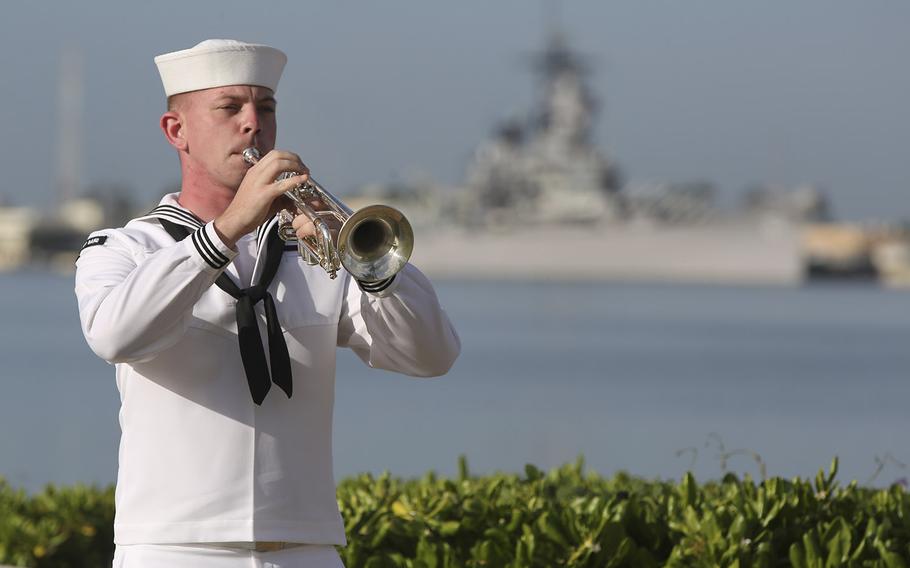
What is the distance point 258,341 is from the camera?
306 centimetres

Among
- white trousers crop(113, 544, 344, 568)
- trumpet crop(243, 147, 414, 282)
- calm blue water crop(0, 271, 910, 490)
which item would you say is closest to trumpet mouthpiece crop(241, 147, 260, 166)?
trumpet crop(243, 147, 414, 282)

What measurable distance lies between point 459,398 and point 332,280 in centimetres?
3039

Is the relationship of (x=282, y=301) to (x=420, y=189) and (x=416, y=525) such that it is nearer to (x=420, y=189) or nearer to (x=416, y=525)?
(x=416, y=525)

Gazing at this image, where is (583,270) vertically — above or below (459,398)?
above

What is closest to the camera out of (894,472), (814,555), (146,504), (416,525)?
(146,504)

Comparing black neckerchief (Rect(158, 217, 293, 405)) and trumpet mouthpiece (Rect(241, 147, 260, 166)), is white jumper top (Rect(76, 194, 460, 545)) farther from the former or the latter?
trumpet mouthpiece (Rect(241, 147, 260, 166))

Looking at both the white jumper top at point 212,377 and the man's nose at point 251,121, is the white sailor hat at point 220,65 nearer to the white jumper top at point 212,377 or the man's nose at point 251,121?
the man's nose at point 251,121

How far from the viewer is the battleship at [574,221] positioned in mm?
102062

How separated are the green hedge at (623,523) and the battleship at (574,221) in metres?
92.4

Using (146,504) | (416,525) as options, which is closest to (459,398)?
(416,525)

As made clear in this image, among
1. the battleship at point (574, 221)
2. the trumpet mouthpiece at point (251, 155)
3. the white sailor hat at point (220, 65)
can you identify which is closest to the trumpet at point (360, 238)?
the trumpet mouthpiece at point (251, 155)

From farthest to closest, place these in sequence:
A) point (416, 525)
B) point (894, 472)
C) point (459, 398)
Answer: point (459, 398) < point (894, 472) < point (416, 525)

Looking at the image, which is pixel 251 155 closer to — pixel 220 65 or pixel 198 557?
pixel 220 65

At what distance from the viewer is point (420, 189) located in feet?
392
